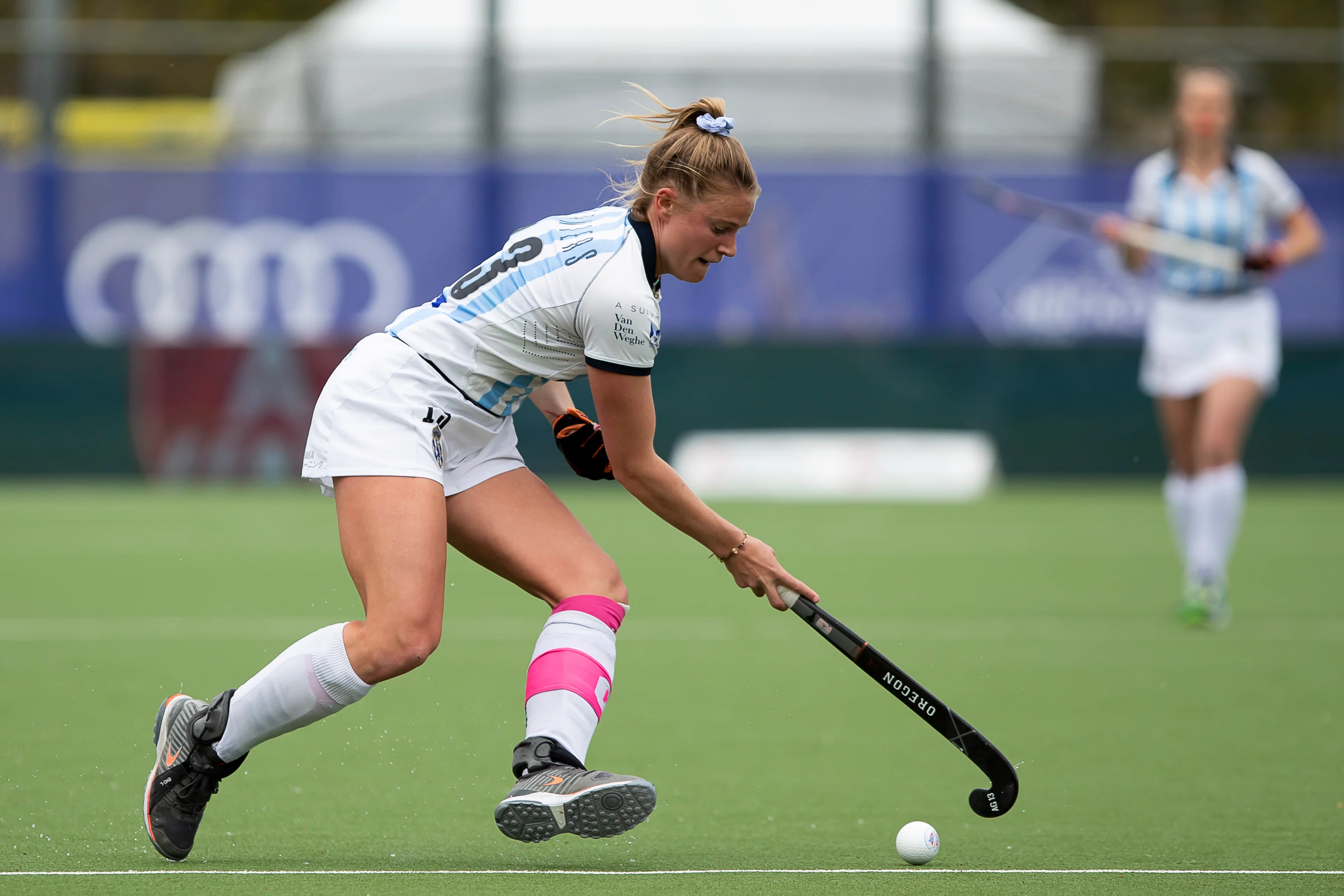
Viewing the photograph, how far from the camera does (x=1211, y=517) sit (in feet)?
24.0

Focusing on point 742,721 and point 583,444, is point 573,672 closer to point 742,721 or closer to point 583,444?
point 583,444

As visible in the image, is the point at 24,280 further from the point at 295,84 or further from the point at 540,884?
the point at 540,884

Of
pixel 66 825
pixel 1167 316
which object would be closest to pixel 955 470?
pixel 1167 316

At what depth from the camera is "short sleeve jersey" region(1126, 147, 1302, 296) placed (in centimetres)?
759

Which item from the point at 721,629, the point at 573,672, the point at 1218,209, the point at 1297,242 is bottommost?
the point at 721,629

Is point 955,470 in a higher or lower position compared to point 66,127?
lower

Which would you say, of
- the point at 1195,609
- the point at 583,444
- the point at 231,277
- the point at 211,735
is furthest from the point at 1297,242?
the point at 231,277

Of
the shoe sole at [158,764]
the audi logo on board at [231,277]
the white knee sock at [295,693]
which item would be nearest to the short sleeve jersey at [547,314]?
the white knee sock at [295,693]

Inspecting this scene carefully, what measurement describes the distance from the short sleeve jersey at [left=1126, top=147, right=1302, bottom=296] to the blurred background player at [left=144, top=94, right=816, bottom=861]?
425 cm

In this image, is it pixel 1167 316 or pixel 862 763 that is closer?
pixel 862 763

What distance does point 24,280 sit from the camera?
1590 centimetres

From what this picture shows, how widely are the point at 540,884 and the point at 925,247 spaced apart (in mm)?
13252

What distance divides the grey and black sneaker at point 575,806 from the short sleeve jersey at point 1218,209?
189 inches

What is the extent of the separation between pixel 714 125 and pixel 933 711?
4.44 feet
